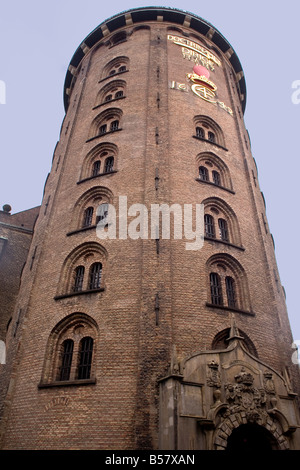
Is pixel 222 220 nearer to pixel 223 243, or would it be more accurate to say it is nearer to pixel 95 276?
pixel 223 243

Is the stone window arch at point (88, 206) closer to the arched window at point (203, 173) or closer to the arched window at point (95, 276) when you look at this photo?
the arched window at point (95, 276)

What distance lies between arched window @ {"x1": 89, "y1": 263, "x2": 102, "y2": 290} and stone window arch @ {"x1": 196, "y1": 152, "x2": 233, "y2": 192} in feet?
22.9

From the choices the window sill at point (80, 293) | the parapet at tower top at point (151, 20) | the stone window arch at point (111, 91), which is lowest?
the window sill at point (80, 293)

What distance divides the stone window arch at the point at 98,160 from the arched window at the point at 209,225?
5336 mm

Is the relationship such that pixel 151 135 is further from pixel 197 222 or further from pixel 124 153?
pixel 197 222

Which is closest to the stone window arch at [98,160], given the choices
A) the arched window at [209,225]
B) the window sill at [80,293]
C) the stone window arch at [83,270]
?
the stone window arch at [83,270]

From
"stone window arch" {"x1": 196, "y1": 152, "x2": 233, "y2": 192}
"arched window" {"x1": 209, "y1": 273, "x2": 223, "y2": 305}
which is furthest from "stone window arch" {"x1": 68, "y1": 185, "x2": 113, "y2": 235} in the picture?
"arched window" {"x1": 209, "y1": 273, "x2": 223, "y2": 305}

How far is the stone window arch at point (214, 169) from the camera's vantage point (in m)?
18.7

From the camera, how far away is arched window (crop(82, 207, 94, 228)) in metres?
17.1

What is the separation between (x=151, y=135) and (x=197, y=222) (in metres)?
5.28

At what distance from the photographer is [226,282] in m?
15.4

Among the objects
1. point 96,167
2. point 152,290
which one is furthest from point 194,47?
point 152,290

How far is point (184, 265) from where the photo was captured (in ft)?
Answer: 46.5
